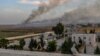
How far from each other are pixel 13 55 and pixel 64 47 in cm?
230

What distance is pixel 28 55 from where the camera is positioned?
674 cm

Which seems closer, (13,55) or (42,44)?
(13,55)

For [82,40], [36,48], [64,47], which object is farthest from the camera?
[82,40]

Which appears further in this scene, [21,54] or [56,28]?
[56,28]

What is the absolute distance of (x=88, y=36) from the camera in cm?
1155

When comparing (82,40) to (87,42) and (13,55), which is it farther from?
(13,55)

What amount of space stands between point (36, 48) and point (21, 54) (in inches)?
109

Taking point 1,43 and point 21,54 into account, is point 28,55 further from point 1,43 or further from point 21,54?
point 1,43

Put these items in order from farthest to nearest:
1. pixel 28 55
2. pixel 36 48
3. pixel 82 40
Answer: pixel 82 40 → pixel 36 48 → pixel 28 55

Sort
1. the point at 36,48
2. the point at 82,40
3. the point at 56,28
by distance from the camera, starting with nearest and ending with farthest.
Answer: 1. the point at 36,48
2. the point at 82,40
3. the point at 56,28

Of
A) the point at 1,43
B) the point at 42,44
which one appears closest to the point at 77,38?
the point at 42,44

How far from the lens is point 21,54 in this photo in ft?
23.0

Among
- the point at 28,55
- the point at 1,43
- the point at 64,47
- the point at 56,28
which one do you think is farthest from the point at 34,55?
the point at 56,28

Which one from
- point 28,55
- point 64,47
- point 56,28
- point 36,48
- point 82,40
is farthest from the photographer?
point 56,28
